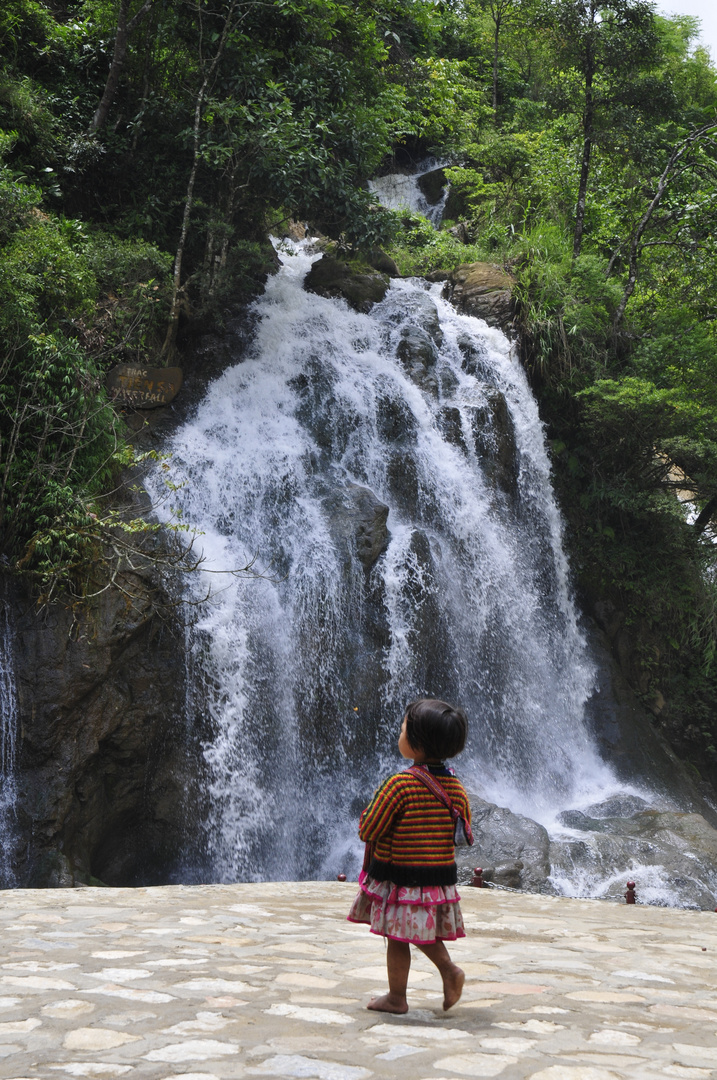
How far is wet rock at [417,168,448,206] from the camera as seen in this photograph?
69.4ft

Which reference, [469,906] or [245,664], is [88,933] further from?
[245,664]

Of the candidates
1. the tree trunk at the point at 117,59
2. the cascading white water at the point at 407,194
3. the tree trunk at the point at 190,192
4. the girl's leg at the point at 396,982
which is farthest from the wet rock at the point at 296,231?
the girl's leg at the point at 396,982

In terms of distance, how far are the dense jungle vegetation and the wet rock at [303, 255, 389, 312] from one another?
1046 millimetres

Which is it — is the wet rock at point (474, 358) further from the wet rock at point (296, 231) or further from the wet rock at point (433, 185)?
the wet rock at point (433, 185)

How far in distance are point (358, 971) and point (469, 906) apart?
2.80m

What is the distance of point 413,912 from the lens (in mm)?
2658

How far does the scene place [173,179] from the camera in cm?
1180

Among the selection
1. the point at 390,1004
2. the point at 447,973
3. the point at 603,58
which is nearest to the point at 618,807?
the point at 447,973

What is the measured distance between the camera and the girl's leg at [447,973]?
2625 millimetres

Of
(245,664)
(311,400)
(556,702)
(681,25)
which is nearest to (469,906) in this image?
(245,664)

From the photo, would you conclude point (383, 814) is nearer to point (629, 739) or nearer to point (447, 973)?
point (447, 973)

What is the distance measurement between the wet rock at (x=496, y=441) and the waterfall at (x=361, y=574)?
1.3 inches

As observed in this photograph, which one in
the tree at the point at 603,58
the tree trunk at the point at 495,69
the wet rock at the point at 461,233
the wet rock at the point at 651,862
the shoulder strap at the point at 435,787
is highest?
the tree trunk at the point at 495,69

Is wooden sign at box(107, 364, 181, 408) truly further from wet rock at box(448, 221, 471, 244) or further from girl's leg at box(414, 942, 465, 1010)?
wet rock at box(448, 221, 471, 244)
